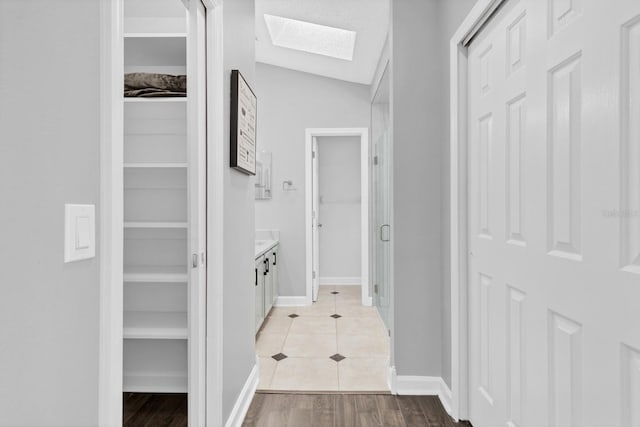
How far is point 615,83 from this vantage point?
921 mm

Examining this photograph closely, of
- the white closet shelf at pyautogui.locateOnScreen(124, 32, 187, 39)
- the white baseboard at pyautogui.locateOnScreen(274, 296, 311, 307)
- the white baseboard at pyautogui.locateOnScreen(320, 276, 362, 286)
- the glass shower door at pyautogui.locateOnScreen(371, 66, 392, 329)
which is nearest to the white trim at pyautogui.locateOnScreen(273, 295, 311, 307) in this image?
the white baseboard at pyautogui.locateOnScreen(274, 296, 311, 307)

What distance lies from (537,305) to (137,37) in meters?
2.25

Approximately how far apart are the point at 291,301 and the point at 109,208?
3.69m

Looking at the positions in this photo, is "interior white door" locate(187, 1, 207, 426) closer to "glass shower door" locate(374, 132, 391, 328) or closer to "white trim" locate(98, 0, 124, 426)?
"white trim" locate(98, 0, 124, 426)

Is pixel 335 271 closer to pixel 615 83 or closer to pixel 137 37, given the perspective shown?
pixel 137 37

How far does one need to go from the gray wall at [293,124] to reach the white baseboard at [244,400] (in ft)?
6.59

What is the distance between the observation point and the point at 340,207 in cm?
575

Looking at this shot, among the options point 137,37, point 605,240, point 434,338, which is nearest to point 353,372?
point 434,338

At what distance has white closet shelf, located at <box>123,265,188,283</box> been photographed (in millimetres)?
1860

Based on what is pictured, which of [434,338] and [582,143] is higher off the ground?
[582,143]

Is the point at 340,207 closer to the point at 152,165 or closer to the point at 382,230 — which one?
the point at 382,230

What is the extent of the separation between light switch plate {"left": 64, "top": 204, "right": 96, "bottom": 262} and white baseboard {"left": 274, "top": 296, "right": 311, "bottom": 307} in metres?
3.70

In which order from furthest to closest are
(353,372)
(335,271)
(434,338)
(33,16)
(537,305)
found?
(335,271) < (353,372) < (434,338) < (537,305) < (33,16)

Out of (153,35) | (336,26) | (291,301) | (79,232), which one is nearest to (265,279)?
(291,301)
